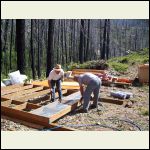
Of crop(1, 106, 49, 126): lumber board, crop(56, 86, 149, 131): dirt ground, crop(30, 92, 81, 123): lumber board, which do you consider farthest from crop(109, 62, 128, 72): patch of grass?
crop(1, 106, 49, 126): lumber board

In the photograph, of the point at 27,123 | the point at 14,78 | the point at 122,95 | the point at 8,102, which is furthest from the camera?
the point at 14,78

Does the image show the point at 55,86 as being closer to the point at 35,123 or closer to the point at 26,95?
the point at 26,95

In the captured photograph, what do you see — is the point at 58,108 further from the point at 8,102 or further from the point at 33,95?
the point at 33,95

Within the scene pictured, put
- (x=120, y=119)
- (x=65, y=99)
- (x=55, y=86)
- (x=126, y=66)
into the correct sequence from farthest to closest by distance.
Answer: (x=126, y=66), (x=55, y=86), (x=65, y=99), (x=120, y=119)

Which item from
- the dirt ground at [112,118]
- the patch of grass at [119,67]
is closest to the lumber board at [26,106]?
the dirt ground at [112,118]

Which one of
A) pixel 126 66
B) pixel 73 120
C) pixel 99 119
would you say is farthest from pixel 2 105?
pixel 126 66

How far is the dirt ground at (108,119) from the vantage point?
675 cm

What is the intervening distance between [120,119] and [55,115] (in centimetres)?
168

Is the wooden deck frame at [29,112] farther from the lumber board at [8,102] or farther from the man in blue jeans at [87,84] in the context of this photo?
the man in blue jeans at [87,84]

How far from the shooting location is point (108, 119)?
7375 millimetres

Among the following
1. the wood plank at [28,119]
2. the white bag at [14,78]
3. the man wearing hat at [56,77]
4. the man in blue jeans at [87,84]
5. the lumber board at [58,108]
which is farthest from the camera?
the white bag at [14,78]

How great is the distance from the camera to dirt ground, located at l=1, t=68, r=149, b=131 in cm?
675

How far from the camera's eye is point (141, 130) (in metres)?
6.62

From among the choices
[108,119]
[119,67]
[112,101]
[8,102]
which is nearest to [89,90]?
[108,119]
